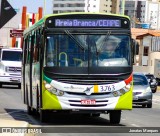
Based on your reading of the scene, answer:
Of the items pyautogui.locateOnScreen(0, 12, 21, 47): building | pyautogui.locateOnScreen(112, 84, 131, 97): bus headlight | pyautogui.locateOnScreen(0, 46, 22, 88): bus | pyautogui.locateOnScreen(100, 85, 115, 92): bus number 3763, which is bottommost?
pyautogui.locateOnScreen(0, 12, 21, 47): building

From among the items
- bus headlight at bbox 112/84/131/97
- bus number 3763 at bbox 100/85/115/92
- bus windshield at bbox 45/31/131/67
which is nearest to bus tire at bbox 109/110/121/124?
bus headlight at bbox 112/84/131/97

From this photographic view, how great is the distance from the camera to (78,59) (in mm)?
19547

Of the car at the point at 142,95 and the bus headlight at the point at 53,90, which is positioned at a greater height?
the bus headlight at the point at 53,90

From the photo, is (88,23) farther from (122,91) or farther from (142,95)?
(142,95)

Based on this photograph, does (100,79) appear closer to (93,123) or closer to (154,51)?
(93,123)

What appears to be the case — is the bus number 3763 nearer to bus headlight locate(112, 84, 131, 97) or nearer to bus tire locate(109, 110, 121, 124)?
bus headlight locate(112, 84, 131, 97)

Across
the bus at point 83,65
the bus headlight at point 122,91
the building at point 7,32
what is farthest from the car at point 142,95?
the building at point 7,32

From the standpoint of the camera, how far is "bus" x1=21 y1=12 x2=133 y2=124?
19.2 meters

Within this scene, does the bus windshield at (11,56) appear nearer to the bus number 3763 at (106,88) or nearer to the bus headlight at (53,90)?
the bus headlight at (53,90)

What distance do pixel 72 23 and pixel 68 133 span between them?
3.99 m

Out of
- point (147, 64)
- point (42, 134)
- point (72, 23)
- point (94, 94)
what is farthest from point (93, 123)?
point (147, 64)

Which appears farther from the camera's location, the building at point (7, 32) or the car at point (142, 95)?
the building at point (7, 32)

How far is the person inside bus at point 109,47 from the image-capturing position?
1961cm

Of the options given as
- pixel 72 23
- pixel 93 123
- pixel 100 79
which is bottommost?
pixel 93 123
